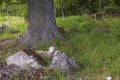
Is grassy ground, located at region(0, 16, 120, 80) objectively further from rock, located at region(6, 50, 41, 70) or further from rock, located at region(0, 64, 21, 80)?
rock, located at region(0, 64, 21, 80)

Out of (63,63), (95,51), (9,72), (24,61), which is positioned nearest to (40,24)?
(95,51)

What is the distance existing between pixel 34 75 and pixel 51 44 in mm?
2146

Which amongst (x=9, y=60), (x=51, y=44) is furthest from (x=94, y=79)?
(x=51, y=44)

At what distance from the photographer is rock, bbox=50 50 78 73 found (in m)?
4.88

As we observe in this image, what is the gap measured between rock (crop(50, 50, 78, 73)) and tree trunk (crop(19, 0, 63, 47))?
181 cm

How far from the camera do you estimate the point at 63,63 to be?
4.97m

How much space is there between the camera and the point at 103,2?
1552 cm

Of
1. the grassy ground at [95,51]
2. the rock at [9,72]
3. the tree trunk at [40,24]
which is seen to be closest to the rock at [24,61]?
the rock at [9,72]

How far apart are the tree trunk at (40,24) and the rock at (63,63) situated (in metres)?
1.81

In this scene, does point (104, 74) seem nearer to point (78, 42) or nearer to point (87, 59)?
point (87, 59)

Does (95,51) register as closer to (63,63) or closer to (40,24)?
(63,63)

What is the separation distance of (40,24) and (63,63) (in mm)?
2256

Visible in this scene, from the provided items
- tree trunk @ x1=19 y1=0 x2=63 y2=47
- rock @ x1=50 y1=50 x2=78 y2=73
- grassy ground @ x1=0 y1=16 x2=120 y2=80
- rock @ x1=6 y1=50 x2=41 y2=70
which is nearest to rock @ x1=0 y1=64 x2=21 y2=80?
rock @ x1=6 y1=50 x2=41 y2=70

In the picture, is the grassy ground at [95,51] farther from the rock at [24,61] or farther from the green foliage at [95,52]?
the rock at [24,61]
